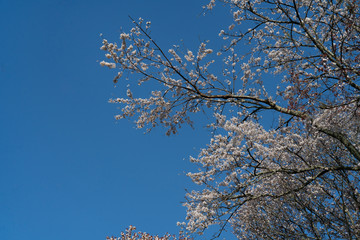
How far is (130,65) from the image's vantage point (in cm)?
604

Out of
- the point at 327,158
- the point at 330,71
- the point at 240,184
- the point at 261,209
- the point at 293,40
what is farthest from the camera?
the point at 261,209

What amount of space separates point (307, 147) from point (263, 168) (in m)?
1.35

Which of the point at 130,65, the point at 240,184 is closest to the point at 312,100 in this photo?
the point at 240,184

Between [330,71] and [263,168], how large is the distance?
208 centimetres

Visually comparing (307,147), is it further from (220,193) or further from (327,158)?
(220,193)

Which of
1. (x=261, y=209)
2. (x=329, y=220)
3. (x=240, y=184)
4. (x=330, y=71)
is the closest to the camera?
(x=330, y=71)

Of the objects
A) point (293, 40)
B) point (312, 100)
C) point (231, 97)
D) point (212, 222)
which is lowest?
point (212, 222)

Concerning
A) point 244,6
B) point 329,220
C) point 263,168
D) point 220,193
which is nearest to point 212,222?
point 220,193

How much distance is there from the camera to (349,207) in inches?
307

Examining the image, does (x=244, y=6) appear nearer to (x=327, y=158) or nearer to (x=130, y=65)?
(x=130, y=65)

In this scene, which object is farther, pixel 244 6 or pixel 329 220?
pixel 329 220

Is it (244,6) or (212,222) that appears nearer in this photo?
(212,222)

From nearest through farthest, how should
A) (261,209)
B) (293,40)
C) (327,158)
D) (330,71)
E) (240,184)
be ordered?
(330,71) < (240,184) < (293,40) < (327,158) < (261,209)

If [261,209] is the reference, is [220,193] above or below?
below
